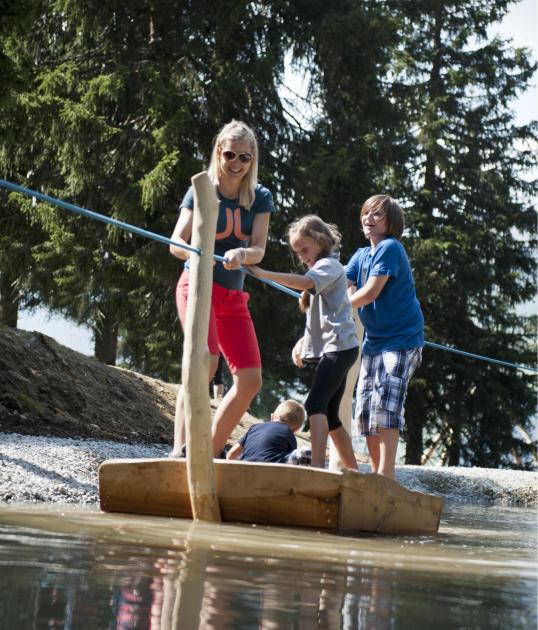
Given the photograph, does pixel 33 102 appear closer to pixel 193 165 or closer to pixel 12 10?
pixel 193 165

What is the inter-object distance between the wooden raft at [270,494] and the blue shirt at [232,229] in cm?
96

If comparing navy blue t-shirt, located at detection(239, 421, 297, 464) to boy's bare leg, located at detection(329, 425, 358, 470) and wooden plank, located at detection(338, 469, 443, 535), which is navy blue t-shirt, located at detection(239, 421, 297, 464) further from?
wooden plank, located at detection(338, 469, 443, 535)

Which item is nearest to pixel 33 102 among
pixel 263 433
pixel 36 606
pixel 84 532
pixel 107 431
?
pixel 107 431

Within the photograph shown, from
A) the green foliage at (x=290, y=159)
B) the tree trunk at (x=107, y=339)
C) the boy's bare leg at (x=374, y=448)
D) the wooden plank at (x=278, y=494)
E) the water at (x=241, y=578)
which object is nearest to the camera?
the water at (x=241, y=578)

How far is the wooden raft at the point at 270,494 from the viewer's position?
4.77 meters

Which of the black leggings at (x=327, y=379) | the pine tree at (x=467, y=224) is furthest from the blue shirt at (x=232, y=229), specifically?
the pine tree at (x=467, y=224)

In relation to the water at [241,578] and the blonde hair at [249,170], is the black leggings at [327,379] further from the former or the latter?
the blonde hair at [249,170]

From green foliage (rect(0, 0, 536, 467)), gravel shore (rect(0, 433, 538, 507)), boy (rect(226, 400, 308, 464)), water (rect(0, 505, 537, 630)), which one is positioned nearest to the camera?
water (rect(0, 505, 537, 630))

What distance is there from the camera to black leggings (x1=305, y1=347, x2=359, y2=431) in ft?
17.3

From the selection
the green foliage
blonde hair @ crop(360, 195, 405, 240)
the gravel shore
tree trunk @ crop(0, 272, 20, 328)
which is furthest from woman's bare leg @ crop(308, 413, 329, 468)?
tree trunk @ crop(0, 272, 20, 328)

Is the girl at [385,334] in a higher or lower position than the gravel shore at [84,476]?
higher

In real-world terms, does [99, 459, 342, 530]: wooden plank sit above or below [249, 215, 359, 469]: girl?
below

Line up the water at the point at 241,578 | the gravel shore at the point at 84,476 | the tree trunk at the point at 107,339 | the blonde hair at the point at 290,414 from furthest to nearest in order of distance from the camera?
the tree trunk at the point at 107,339 → the gravel shore at the point at 84,476 → the blonde hair at the point at 290,414 → the water at the point at 241,578

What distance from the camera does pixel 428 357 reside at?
22.6 m
